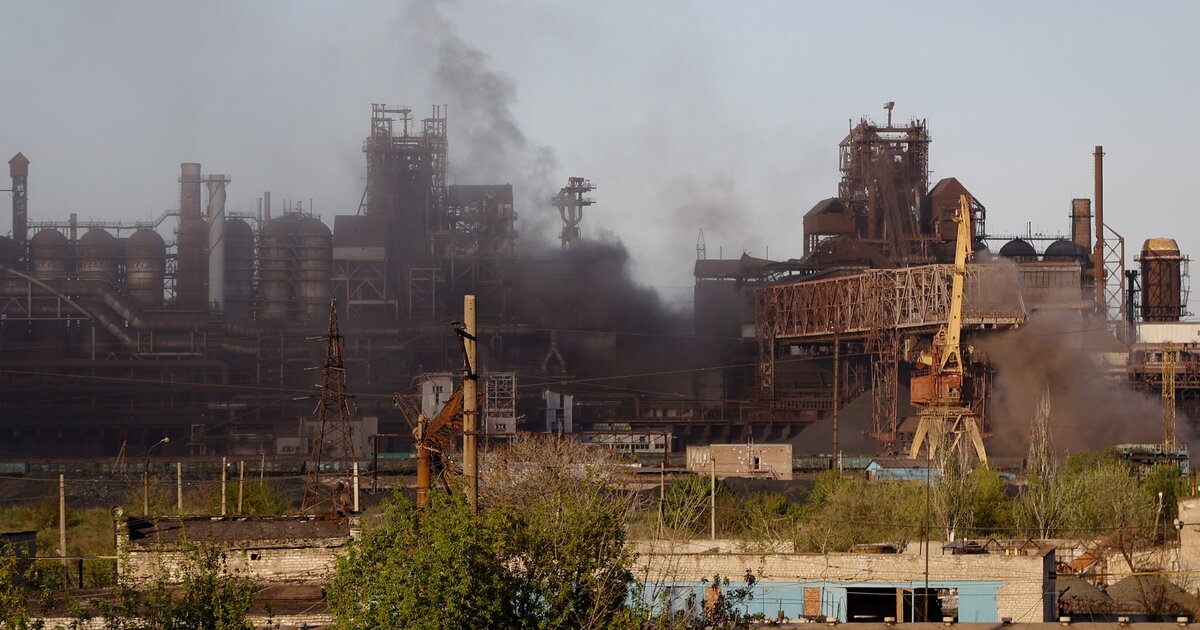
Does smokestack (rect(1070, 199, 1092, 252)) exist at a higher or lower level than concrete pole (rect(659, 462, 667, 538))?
higher

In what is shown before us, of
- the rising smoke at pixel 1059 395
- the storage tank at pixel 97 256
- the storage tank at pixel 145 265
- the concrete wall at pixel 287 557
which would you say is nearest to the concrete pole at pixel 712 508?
the concrete wall at pixel 287 557

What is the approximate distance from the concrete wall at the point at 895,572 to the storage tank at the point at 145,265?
189 ft

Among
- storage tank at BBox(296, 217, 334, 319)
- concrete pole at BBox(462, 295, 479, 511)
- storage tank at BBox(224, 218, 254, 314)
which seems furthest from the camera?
storage tank at BBox(224, 218, 254, 314)

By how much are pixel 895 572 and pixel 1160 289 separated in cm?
5967

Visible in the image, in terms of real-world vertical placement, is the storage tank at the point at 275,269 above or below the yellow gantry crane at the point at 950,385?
above

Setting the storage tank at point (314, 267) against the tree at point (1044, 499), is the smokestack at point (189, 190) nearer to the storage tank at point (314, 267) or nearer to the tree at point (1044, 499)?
the storage tank at point (314, 267)

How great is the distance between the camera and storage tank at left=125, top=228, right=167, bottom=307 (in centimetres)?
7962

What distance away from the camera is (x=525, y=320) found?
76.8 m

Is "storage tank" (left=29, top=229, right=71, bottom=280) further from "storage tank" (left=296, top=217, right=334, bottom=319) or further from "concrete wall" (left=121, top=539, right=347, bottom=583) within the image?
"concrete wall" (left=121, top=539, right=347, bottom=583)

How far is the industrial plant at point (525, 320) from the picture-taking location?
221 ft

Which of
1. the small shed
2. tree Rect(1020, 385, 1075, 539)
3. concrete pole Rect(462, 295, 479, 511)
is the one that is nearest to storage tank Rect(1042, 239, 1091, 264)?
the small shed

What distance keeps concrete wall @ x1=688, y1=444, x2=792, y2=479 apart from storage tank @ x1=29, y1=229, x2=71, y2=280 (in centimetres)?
3820

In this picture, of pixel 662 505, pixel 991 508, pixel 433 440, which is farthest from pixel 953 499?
pixel 433 440

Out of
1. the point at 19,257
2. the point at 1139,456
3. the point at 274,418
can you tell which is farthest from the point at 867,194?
the point at 19,257
